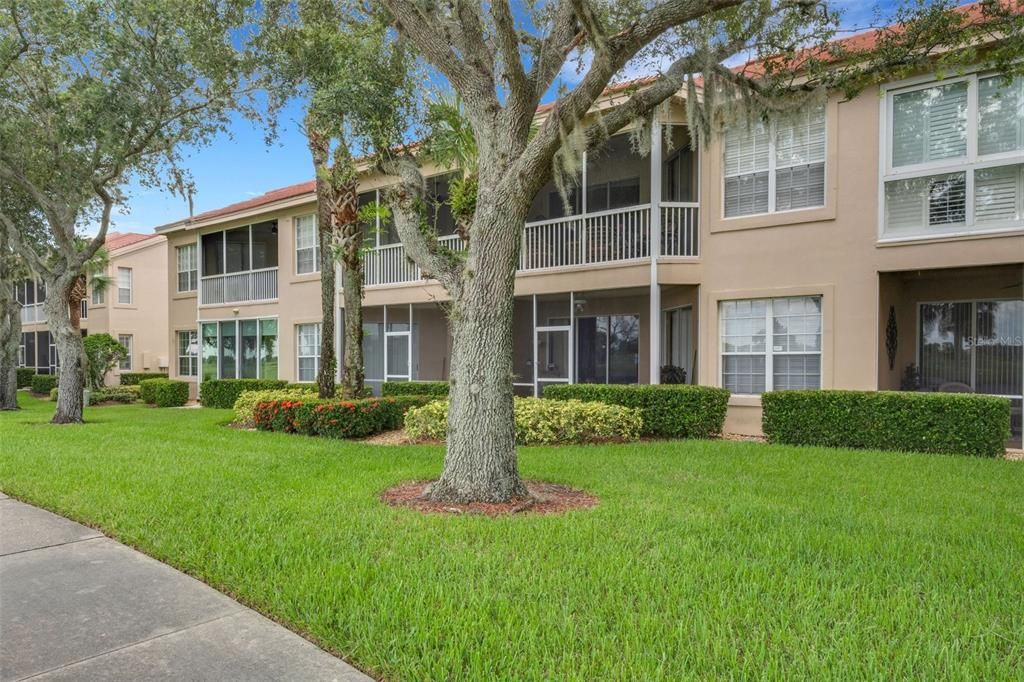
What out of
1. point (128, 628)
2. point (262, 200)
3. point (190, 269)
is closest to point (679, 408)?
point (128, 628)

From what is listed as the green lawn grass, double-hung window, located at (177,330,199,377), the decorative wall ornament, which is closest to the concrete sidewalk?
the green lawn grass

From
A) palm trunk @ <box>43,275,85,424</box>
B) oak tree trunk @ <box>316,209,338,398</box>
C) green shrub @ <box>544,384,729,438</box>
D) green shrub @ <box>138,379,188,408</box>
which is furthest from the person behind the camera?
green shrub @ <box>138,379,188,408</box>

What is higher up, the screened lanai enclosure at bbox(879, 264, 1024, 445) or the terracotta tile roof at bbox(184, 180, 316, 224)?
the terracotta tile roof at bbox(184, 180, 316, 224)

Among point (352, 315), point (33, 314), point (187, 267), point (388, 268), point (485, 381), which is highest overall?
point (187, 267)

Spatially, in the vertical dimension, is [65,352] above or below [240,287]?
below

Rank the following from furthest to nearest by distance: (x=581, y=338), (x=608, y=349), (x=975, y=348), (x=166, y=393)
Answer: (x=166, y=393) < (x=581, y=338) < (x=608, y=349) < (x=975, y=348)

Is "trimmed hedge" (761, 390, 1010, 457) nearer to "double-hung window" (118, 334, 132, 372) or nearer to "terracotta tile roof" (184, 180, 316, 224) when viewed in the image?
"terracotta tile roof" (184, 180, 316, 224)

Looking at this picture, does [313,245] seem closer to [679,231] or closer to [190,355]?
[190,355]

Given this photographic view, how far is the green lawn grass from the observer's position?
3.19m

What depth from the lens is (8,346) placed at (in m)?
20.0

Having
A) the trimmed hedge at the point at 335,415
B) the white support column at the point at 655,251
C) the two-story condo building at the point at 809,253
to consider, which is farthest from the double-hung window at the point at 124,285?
the white support column at the point at 655,251

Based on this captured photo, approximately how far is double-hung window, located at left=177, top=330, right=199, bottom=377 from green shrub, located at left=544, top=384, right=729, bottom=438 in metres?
18.3

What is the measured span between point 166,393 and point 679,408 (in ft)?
55.6

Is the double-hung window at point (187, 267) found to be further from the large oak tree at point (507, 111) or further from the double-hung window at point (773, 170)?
the double-hung window at point (773, 170)
